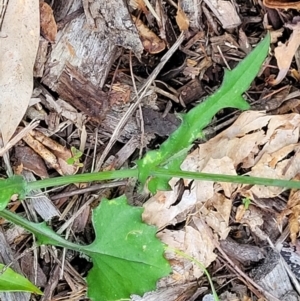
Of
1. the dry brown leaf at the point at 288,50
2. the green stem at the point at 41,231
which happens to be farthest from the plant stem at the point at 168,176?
the dry brown leaf at the point at 288,50

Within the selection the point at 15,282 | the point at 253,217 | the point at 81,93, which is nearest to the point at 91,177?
the point at 81,93

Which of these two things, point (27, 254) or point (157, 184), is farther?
point (27, 254)

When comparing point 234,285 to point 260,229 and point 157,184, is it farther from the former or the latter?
point 157,184

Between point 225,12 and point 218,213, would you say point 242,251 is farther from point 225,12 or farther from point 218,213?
point 225,12

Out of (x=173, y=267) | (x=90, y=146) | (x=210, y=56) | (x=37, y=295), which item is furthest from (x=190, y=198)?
(x=37, y=295)

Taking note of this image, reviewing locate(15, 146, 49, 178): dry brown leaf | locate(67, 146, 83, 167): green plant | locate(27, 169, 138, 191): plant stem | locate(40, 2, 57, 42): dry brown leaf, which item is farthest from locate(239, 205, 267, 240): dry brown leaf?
locate(40, 2, 57, 42): dry brown leaf

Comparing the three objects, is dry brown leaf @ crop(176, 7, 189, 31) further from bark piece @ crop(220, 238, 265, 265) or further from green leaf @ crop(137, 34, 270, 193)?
bark piece @ crop(220, 238, 265, 265)
